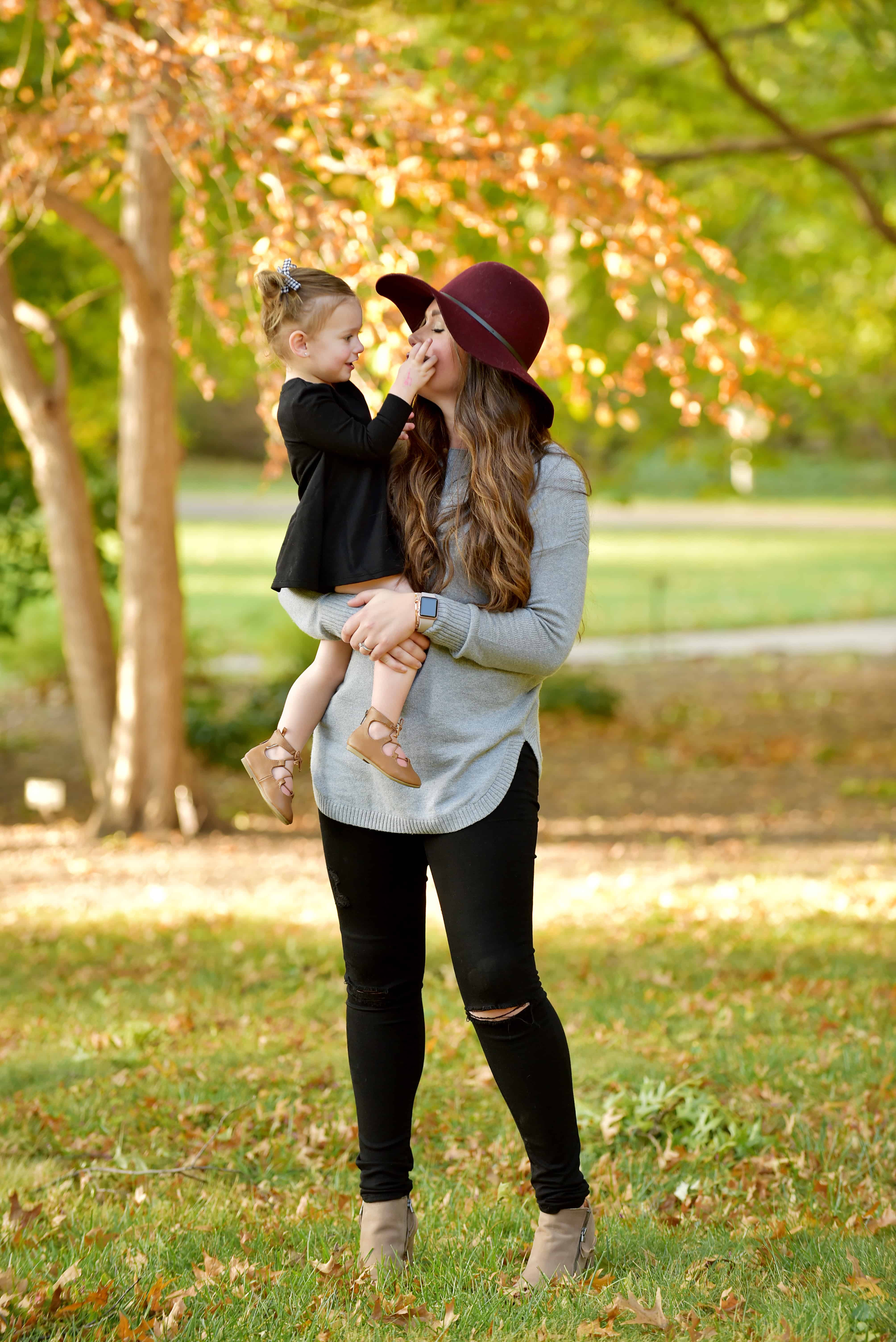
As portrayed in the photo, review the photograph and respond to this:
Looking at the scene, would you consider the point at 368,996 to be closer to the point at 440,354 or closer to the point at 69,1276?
the point at 69,1276

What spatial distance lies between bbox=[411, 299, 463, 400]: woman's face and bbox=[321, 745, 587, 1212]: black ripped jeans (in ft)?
2.52

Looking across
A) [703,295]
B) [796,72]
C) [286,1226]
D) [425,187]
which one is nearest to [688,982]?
[286,1226]

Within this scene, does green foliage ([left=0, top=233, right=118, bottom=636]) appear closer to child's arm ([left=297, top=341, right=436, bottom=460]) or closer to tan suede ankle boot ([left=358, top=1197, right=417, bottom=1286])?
child's arm ([left=297, top=341, right=436, bottom=460])

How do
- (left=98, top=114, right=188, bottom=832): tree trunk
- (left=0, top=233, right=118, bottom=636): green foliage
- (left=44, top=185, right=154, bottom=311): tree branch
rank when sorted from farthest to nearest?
(left=0, top=233, right=118, bottom=636): green foliage
(left=98, top=114, right=188, bottom=832): tree trunk
(left=44, top=185, right=154, bottom=311): tree branch

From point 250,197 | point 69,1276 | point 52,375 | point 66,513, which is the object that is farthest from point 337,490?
point 52,375

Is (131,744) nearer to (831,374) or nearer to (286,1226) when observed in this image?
(286,1226)

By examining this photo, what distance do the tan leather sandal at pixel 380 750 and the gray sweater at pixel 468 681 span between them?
8cm

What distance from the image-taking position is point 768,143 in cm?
924

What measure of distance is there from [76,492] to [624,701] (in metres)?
6.90

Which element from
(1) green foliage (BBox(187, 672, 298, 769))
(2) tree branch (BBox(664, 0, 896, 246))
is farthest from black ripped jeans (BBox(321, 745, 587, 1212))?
(1) green foliage (BBox(187, 672, 298, 769))

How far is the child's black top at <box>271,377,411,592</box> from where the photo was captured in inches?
105

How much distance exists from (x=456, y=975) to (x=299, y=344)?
4.39 feet

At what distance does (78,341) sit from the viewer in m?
10.8

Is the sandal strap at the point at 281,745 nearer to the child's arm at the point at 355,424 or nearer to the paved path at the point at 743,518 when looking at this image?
the child's arm at the point at 355,424
